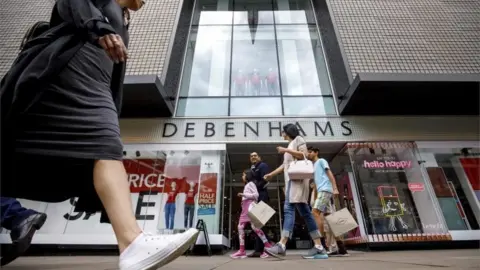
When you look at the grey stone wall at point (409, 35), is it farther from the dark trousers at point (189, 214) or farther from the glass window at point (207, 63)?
the dark trousers at point (189, 214)

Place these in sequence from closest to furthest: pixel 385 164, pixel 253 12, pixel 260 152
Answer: pixel 385 164 < pixel 260 152 < pixel 253 12

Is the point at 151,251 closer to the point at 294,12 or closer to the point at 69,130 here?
the point at 69,130

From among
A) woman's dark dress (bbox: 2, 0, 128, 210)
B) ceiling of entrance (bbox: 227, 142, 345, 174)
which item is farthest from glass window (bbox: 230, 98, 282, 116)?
woman's dark dress (bbox: 2, 0, 128, 210)

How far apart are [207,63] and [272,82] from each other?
2.13 metres

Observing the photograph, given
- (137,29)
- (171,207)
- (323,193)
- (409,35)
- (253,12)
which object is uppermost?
(253,12)

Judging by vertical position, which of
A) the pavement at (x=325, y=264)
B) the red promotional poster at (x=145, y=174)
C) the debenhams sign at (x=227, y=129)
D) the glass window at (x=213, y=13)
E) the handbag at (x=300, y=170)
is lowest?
the pavement at (x=325, y=264)

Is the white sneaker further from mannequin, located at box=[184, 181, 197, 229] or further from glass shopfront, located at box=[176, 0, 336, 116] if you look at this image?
glass shopfront, located at box=[176, 0, 336, 116]

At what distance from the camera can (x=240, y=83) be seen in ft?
26.1

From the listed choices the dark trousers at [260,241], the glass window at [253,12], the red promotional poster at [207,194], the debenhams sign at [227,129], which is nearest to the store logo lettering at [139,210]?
the red promotional poster at [207,194]

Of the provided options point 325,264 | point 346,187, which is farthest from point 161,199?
point 325,264

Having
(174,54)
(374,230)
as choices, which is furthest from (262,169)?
(174,54)

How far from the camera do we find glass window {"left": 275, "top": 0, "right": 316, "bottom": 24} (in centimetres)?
959

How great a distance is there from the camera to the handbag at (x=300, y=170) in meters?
3.53

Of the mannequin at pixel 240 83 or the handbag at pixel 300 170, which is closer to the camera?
the handbag at pixel 300 170
